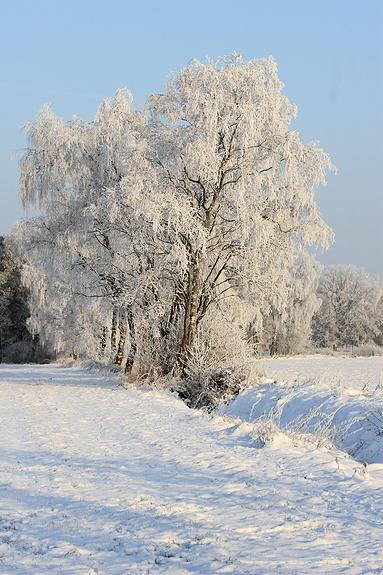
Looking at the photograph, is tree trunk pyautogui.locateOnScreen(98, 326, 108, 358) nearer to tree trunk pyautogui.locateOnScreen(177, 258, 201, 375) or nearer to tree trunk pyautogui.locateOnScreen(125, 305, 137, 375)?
tree trunk pyautogui.locateOnScreen(125, 305, 137, 375)

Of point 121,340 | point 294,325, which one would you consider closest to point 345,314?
point 294,325

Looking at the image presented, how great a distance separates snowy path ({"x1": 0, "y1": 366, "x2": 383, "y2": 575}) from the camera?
4.59 meters

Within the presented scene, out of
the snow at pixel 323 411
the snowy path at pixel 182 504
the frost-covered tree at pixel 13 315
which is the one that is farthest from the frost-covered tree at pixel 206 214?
the frost-covered tree at pixel 13 315

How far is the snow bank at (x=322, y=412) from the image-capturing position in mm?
10320

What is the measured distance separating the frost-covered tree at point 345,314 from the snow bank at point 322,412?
5962cm

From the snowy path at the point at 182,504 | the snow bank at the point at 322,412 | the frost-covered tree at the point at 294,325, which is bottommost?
the snowy path at the point at 182,504

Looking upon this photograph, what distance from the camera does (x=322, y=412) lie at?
1259 centimetres

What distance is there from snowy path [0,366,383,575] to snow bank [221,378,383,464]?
1.53m

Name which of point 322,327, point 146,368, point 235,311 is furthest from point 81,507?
point 322,327

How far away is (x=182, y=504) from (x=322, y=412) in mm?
7194

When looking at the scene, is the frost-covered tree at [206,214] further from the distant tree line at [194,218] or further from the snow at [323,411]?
the snow at [323,411]

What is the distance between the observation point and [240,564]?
445 cm

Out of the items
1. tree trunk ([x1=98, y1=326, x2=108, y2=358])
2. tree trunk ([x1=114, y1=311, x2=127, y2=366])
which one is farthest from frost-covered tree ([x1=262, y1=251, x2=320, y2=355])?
tree trunk ([x1=114, y1=311, x2=127, y2=366])

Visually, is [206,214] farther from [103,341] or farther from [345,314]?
[345,314]
